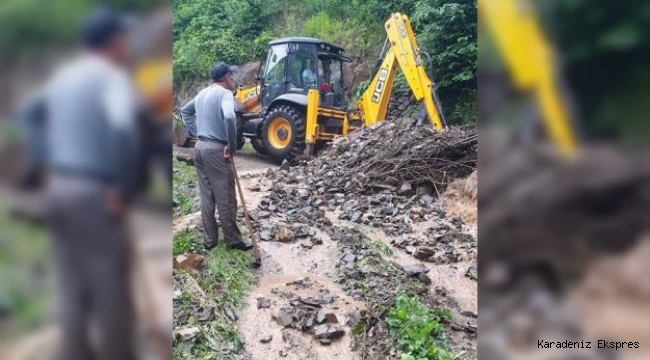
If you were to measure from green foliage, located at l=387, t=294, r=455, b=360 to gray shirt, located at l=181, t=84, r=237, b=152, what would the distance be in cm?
117

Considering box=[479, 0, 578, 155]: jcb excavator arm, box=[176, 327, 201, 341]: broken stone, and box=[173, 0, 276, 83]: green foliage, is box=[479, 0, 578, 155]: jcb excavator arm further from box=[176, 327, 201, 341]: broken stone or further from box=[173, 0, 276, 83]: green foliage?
box=[176, 327, 201, 341]: broken stone

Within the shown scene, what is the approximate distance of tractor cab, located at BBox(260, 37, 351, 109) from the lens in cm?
300

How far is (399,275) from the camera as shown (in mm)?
2984

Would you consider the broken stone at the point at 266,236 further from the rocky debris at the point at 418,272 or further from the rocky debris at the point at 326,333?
the rocky debris at the point at 418,272

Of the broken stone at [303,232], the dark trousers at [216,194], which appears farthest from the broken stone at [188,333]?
the broken stone at [303,232]

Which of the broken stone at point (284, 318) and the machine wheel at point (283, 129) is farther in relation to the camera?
the machine wheel at point (283, 129)

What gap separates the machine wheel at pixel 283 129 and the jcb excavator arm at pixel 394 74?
1.16ft

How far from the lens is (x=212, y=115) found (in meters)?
2.87

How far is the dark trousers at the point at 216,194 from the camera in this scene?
2.88m

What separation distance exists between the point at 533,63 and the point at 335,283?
1667 millimetres

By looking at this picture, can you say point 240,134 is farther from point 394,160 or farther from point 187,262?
point 394,160

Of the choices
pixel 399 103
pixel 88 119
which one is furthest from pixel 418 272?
pixel 88 119

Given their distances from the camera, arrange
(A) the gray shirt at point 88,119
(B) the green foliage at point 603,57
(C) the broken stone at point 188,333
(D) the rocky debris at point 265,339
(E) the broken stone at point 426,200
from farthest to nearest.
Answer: (E) the broken stone at point 426,200, (D) the rocky debris at point 265,339, (C) the broken stone at point 188,333, (B) the green foliage at point 603,57, (A) the gray shirt at point 88,119

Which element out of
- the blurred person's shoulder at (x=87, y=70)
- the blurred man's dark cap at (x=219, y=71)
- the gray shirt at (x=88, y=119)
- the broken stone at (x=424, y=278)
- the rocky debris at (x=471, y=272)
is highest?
the blurred man's dark cap at (x=219, y=71)
